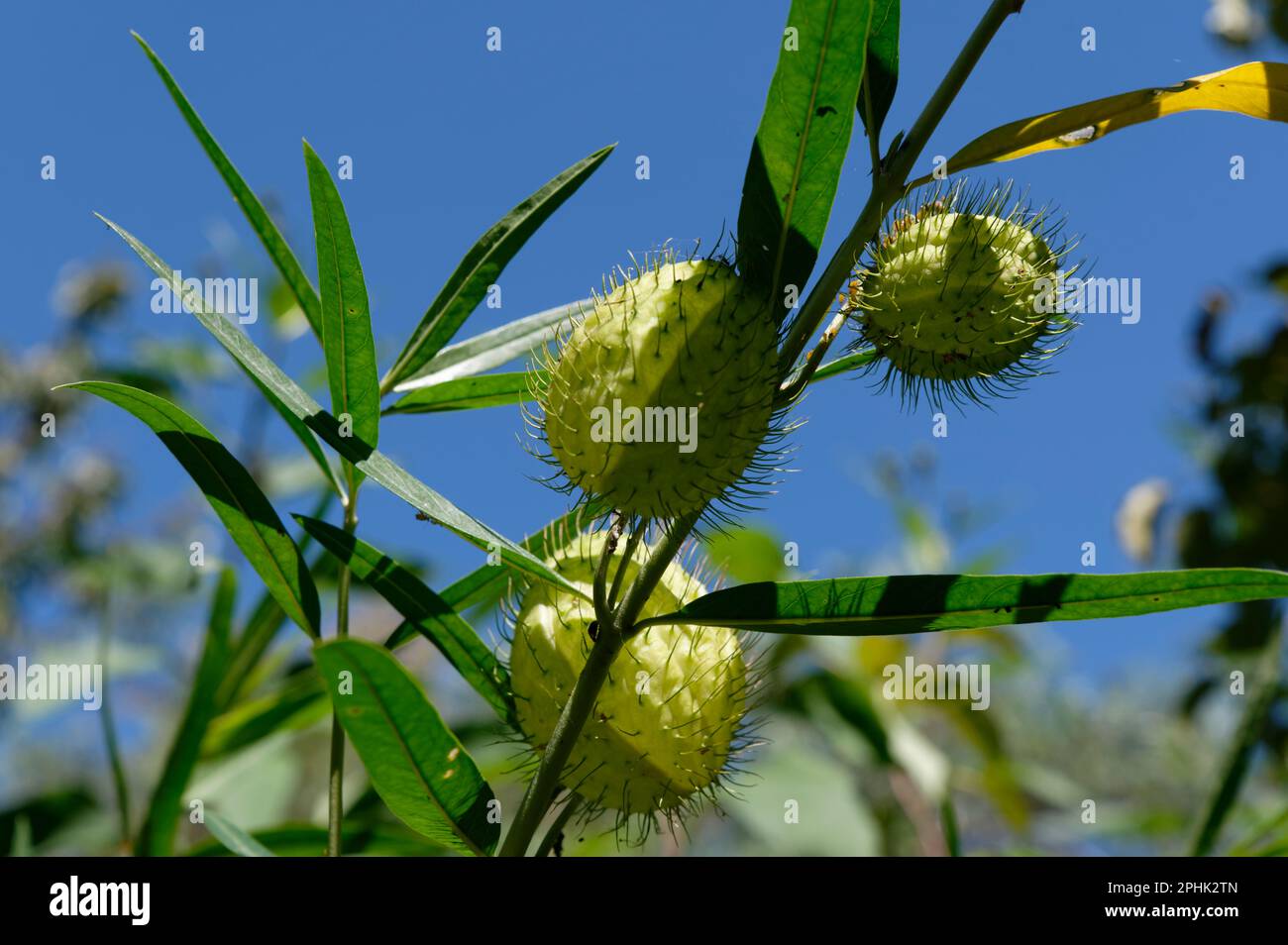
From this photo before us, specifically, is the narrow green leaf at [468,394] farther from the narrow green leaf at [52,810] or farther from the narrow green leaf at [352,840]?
the narrow green leaf at [52,810]

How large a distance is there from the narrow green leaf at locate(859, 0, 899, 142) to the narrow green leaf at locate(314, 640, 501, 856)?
0.72 metres

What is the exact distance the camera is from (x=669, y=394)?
0.91m

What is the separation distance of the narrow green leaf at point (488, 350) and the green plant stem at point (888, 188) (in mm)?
500

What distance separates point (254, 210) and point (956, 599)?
37.6 inches

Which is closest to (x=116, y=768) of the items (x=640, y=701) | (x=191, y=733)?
(x=191, y=733)

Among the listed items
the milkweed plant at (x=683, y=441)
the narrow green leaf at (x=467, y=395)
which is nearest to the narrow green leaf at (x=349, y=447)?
the milkweed plant at (x=683, y=441)

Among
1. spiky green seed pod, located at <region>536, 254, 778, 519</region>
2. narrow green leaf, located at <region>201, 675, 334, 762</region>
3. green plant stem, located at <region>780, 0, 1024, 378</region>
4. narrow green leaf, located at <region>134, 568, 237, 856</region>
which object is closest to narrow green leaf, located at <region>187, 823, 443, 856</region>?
narrow green leaf, located at <region>134, 568, 237, 856</region>

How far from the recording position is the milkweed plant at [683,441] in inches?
Answer: 36.0

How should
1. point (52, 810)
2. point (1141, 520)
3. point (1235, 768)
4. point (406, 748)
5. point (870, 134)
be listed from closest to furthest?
point (406, 748) → point (870, 134) → point (1235, 768) → point (52, 810) → point (1141, 520)

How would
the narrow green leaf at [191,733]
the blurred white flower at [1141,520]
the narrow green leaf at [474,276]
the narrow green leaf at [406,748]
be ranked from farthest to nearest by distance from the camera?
the blurred white flower at [1141,520]
the narrow green leaf at [191,733]
the narrow green leaf at [474,276]
the narrow green leaf at [406,748]

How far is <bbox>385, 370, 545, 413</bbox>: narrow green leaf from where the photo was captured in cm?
132

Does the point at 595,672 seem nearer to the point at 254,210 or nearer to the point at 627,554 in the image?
the point at 627,554
